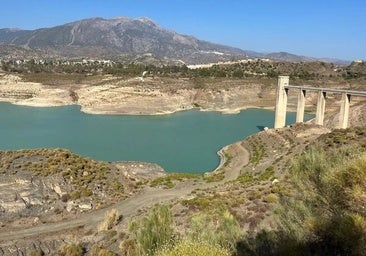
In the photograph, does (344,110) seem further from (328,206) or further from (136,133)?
(328,206)

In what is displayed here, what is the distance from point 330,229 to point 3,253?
11.5 meters

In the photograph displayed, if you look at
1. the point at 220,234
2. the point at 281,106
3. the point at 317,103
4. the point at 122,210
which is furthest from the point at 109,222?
the point at 281,106

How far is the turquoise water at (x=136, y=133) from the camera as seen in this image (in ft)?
130

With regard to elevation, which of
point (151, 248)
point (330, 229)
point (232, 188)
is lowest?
point (232, 188)

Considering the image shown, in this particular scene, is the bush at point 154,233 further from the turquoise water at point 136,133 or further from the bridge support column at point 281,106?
the bridge support column at point 281,106

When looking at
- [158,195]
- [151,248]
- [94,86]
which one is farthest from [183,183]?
[94,86]

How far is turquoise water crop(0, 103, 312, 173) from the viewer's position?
130ft

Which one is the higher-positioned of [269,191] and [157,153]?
[269,191]

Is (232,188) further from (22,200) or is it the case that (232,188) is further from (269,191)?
(22,200)

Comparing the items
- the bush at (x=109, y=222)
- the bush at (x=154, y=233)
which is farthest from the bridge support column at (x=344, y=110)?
the bush at (x=154, y=233)

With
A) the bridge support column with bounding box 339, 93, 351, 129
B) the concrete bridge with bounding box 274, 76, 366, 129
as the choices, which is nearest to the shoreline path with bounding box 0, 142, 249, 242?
the bridge support column with bounding box 339, 93, 351, 129

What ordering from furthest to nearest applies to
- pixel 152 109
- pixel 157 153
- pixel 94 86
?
pixel 94 86 → pixel 152 109 → pixel 157 153

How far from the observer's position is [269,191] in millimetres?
18391

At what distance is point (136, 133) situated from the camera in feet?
168
